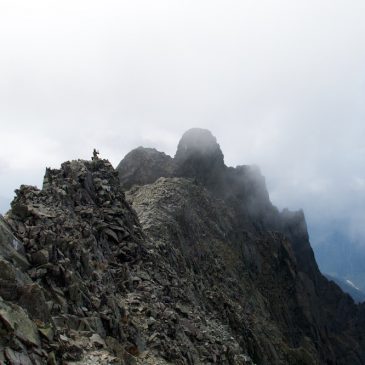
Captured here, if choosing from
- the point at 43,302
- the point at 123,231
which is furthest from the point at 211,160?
the point at 43,302

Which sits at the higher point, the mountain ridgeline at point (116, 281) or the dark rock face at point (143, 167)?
the dark rock face at point (143, 167)

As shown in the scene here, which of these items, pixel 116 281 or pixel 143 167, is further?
pixel 143 167

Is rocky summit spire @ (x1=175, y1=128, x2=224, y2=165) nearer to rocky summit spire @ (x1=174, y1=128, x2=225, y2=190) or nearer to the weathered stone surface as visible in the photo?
rocky summit spire @ (x1=174, y1=128, x2=225, y2=190)

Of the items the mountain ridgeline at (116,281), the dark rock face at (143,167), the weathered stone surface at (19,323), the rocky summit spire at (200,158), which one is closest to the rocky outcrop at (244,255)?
the rocky summit spire at (200,158)

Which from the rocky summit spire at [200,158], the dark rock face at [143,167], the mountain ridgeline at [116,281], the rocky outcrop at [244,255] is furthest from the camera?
the rocky summit spire at [200,158]

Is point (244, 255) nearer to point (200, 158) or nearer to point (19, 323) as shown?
point (200, 158)

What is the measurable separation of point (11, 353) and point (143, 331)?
15008 mm

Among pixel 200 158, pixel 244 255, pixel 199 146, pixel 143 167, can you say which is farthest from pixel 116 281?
pixel 199 146

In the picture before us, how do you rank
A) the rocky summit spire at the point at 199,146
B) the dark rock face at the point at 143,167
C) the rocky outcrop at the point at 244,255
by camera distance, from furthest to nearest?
the rocky summit spire at the point at 199,146
the dark rock face at the point at 143,167
the rocky outcrop at the point at 244,255

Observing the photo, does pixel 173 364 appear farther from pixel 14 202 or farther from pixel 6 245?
pixel 14 202

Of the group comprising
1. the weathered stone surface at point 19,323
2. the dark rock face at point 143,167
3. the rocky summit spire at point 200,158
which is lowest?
the weathered stone surface at point 19,323

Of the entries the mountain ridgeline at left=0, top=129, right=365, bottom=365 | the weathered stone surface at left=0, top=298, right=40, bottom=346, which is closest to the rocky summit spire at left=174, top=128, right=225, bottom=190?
the mountain ridgeline at left=0, top=129, right=365, bottom=365

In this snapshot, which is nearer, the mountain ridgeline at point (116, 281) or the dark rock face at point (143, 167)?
the mountain ridgeline at point (116, 281)

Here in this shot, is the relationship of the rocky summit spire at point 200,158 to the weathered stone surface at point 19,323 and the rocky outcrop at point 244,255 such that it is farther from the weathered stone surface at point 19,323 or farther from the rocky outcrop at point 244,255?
the weathered stone surface at point 19,323
